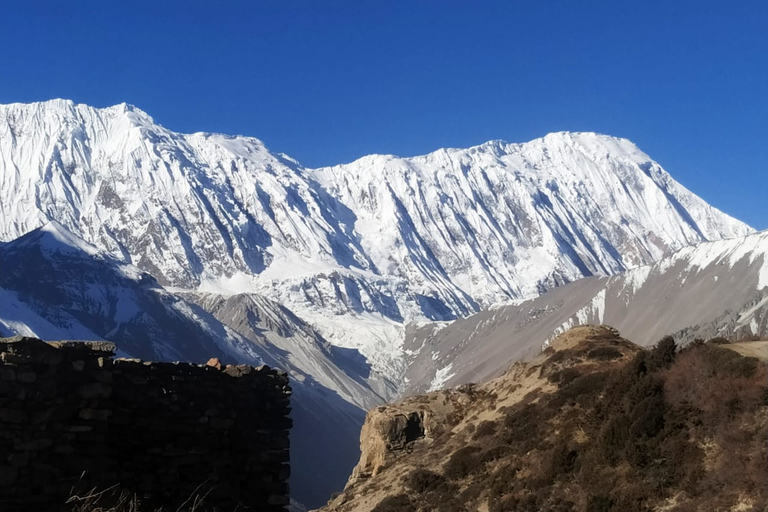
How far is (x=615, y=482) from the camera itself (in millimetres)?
23172

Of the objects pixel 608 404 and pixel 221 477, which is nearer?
pixel 221 477

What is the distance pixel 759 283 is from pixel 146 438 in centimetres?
13417

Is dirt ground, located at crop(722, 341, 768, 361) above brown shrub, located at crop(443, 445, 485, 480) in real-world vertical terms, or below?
above

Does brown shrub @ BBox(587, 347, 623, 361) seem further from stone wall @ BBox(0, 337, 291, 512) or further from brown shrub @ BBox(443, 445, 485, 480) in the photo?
stone wall @ BBox(0, 337, 291, 512)

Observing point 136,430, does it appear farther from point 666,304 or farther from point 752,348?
point 666,304

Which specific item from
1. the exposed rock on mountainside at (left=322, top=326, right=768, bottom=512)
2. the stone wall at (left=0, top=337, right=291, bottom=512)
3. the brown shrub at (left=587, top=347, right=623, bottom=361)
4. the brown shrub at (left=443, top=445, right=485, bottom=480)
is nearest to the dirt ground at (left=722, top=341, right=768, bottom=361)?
the exposed rock on mountainside at (left=322, top=326, right=768, bottom=512)

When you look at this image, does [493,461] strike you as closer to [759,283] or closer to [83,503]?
[83,503]

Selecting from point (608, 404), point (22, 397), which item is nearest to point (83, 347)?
point (22, 397)

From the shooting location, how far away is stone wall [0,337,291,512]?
466 inches

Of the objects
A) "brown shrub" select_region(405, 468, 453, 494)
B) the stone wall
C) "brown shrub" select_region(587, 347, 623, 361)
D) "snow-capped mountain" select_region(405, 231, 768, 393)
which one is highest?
"snow-capped mountain" select_region(405, 231, 768, 393)

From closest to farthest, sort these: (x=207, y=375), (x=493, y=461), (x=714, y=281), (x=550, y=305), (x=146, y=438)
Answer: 1. (x=146, y=438)
2. (x=207, y=375)
3. (x=493, y=461)
4. (x=714, y=281)
5. (x=550, y=305)

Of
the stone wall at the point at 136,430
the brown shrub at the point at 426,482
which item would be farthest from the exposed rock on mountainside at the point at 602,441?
the stone wall at the point at 136,430

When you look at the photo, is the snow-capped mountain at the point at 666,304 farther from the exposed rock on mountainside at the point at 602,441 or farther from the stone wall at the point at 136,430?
the stone wall at the point at 136,430

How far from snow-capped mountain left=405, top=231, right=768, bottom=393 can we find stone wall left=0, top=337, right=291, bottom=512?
102459 mm
